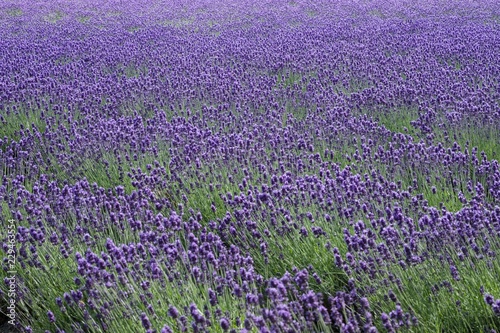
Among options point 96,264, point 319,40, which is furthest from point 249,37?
point 96,264

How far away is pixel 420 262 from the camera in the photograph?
2652 mm

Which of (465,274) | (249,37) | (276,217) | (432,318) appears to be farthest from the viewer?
(249,37)

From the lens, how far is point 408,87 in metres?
6.02

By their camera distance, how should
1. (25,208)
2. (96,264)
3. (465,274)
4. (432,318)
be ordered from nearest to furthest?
(432,318)
(465,274)
(96,264)
(25,208)

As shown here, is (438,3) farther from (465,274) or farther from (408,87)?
(465,274)

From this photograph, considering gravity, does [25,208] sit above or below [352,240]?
below

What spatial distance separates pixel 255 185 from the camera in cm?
395

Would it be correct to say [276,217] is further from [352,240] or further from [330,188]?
[352,240]

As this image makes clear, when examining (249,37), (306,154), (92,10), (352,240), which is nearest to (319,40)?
(249,37)

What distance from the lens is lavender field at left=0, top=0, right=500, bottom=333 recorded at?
256cm

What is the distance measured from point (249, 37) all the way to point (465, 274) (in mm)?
8487

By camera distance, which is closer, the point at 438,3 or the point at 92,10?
the point at 438,3

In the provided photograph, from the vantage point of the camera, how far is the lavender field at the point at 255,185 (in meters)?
2.56

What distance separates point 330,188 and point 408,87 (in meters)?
2.90
